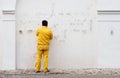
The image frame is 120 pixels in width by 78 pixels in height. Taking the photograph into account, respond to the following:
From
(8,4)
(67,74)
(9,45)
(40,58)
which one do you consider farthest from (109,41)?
(8,4)

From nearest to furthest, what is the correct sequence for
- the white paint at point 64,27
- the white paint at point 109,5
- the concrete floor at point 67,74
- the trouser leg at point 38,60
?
the concrete floor at point 67,74 → the trouser leg at point 38,60 → the white paint at point 109,5 → the white paint at point 64,27

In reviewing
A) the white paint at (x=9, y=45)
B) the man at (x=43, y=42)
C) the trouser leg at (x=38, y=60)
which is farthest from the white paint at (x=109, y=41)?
the white paint at (x=9, y=45)

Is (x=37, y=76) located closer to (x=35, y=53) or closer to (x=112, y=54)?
(x=35, y=53)

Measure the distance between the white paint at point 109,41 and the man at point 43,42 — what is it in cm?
179

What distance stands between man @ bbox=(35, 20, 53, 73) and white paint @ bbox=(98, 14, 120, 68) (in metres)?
1.79

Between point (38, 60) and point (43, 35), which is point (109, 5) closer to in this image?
point (43, 35)

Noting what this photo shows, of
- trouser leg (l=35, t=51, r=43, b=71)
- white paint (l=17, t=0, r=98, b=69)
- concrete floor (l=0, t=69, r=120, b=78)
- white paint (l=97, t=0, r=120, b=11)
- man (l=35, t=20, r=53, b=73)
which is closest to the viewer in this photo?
concrete floor (l=0, t=69, r=120, b=78)

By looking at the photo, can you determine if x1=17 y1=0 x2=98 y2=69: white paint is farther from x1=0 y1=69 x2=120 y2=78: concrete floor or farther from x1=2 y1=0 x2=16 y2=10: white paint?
x1=0 y1=69 x2=120 y2=78: concrete floor

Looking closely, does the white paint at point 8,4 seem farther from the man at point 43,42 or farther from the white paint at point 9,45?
the man at point 43,42

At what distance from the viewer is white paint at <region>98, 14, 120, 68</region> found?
57.2ft

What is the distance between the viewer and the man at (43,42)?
1714 centimetres

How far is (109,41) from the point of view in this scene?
17531 millimetres

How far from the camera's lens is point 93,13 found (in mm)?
17719

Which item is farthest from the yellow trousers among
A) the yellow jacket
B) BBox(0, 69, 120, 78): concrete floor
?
the yellow jacket
